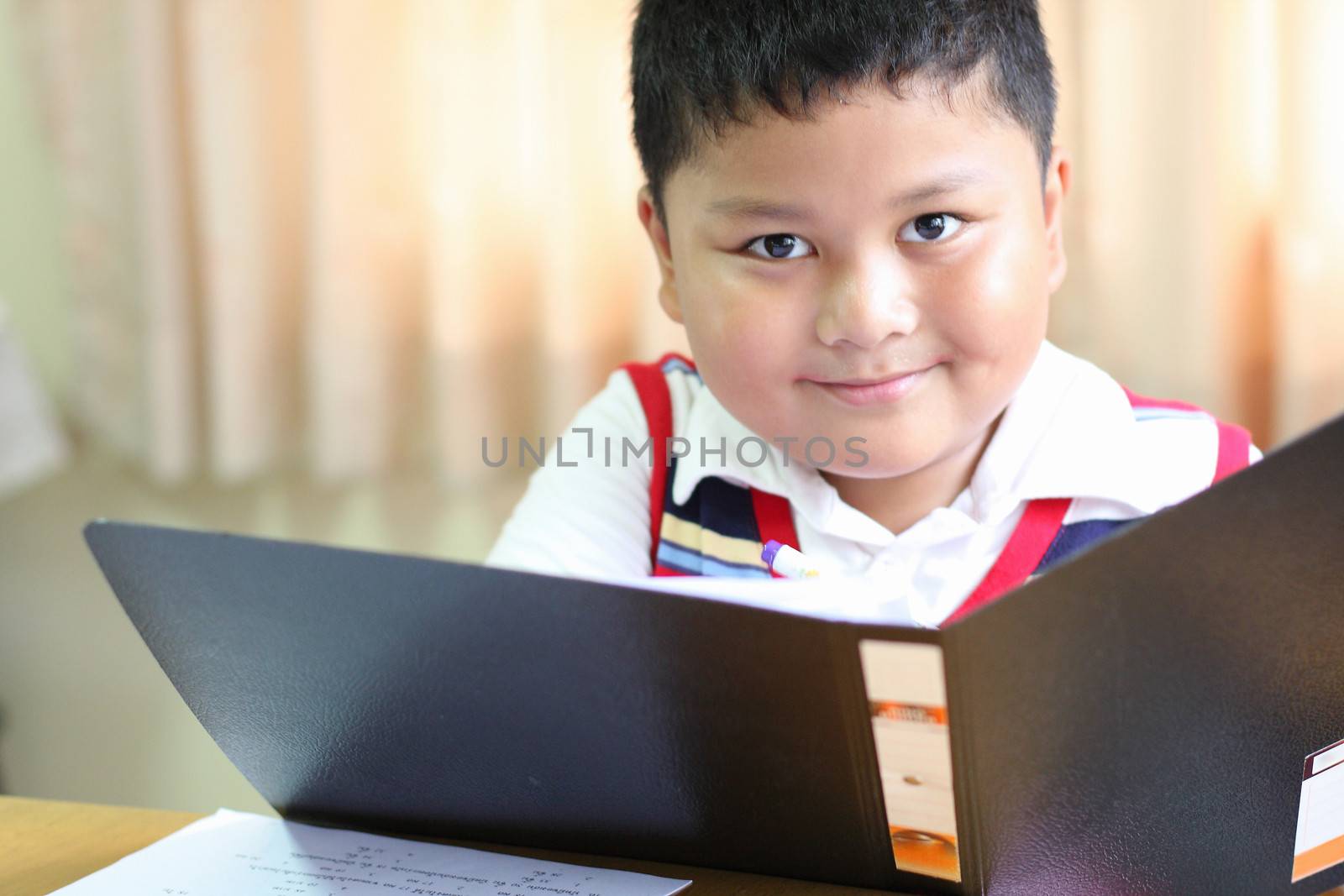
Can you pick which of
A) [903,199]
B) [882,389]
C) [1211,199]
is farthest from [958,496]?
[1211,199]

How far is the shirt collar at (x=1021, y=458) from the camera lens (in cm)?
81

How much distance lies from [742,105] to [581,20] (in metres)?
0.67

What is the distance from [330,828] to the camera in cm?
62

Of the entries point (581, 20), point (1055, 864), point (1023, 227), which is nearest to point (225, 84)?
point (581, 20)

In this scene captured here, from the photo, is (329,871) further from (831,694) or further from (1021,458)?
(1021,458)

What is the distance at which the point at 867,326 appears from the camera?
707 millimetres

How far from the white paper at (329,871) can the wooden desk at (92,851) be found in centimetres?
1

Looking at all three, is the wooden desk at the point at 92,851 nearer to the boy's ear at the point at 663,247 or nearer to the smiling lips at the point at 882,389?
the smiling lips at the point at 882,389

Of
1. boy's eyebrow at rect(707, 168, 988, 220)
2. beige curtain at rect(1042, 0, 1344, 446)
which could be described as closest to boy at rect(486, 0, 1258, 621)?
boy's eyebrow at rect(707, 168, 988, 220)

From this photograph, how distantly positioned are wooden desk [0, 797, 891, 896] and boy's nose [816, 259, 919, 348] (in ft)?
0.97

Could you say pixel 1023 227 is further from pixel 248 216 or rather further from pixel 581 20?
pixel 248 216

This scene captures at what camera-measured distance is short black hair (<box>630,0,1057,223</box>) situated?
2.34 ft

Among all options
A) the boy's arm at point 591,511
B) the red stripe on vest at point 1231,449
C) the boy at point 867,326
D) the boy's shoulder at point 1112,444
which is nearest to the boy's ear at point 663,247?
the boy at point 867,326

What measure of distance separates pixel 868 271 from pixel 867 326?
3 centimetres
